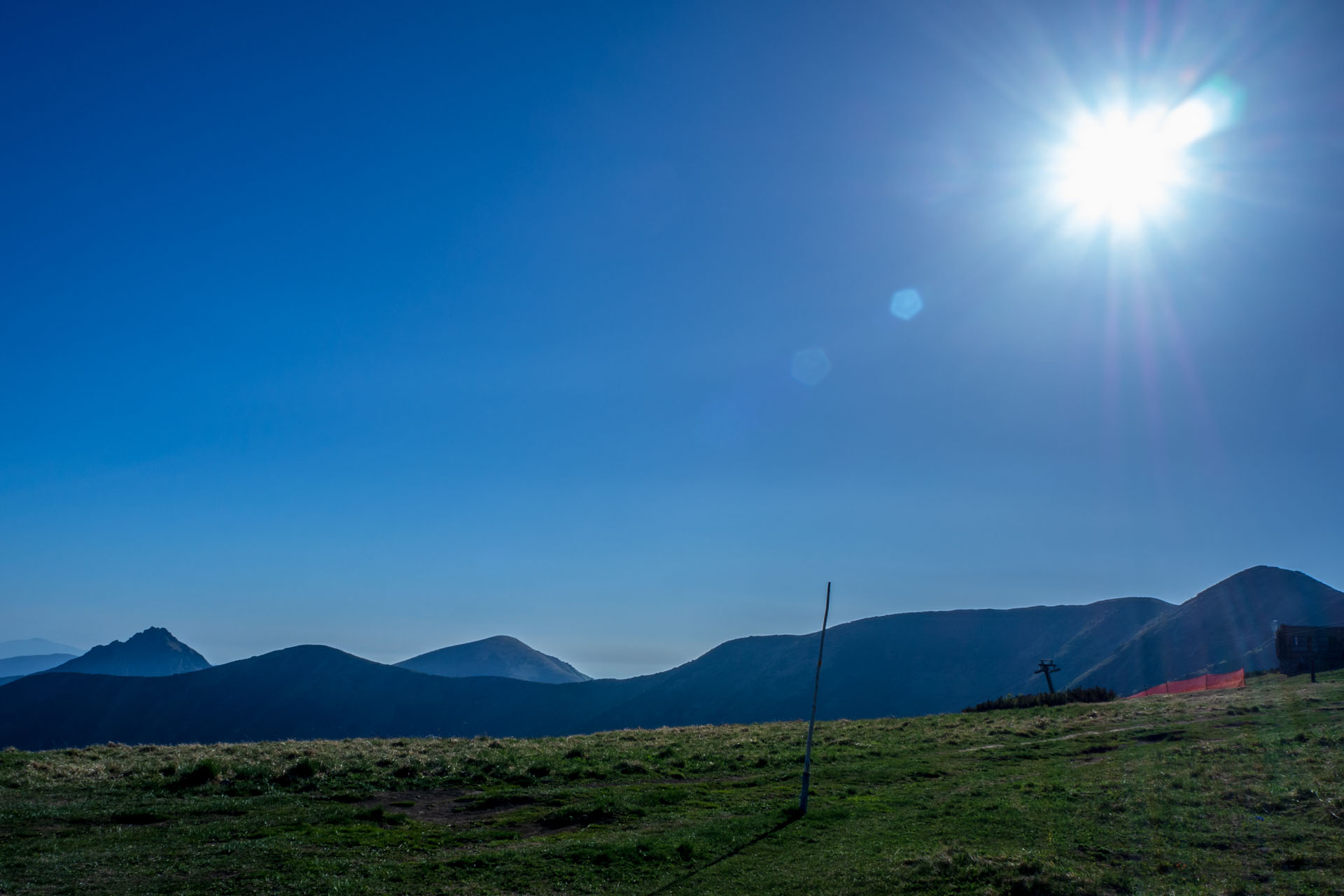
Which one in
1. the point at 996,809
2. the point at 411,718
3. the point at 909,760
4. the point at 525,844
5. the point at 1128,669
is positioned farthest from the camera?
the point at 411,718

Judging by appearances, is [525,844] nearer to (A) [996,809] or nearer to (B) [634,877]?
(B) [634,877]

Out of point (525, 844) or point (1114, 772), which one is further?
point (1114, 772)

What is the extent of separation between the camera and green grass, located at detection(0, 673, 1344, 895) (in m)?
13.0

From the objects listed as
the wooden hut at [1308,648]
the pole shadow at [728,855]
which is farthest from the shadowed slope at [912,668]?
the pole shadow at [728,855]

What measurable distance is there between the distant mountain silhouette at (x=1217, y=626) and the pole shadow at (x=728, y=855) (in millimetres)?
130056

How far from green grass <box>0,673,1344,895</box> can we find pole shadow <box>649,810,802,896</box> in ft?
0.30

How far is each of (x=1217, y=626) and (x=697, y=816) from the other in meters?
155

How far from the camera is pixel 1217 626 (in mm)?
133125

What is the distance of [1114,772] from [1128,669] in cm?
13500

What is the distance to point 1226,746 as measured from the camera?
2386 cm

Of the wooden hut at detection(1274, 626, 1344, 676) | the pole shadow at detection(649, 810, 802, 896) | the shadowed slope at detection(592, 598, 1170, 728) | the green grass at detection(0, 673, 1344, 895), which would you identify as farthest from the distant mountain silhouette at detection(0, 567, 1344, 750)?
the pole shadow at detection(649, 810, 802, 896)

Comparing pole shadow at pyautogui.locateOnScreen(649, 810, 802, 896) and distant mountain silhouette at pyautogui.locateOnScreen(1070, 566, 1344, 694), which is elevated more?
distant mountain silhouette at pyautogui.locateOnScreen(1070, 566, 1344, 694)

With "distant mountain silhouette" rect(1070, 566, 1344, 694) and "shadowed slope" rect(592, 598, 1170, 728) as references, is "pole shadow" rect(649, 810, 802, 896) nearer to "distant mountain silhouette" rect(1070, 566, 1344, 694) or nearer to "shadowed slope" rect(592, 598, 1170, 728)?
"distant mountain silhouette" rect(1070, 566, 1344, 694)

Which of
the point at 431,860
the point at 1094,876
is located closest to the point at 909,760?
the point at 1094,876
